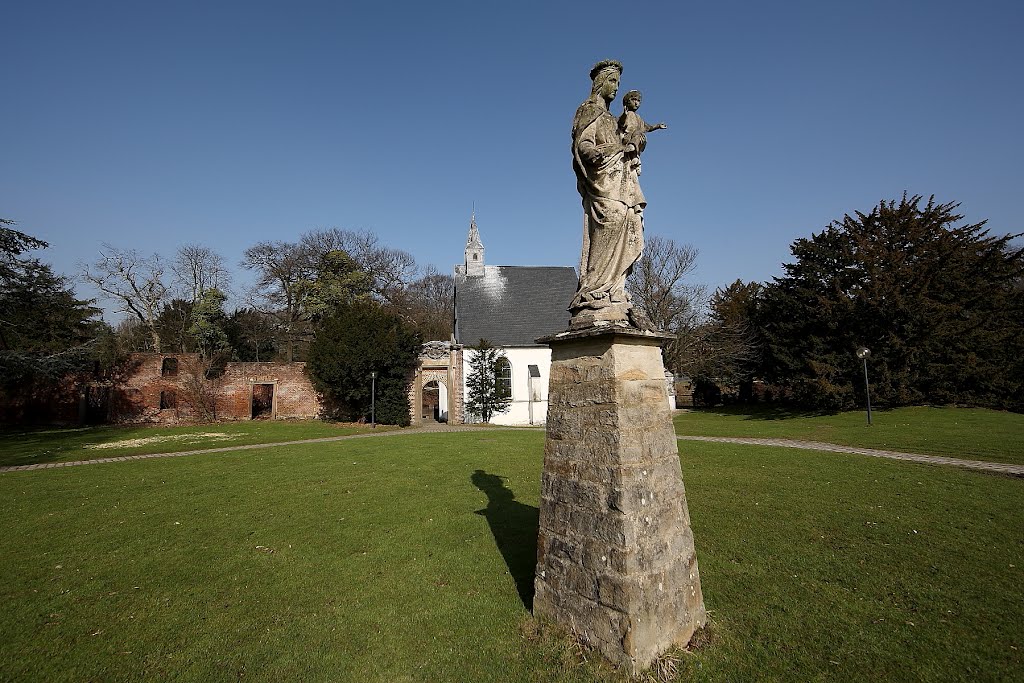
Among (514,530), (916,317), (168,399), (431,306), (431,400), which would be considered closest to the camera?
(514,530)

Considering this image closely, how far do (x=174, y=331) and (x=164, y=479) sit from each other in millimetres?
25907

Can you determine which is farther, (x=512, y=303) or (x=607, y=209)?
(x=512, y=303)

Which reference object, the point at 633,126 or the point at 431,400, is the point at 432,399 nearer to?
the point at 431,400

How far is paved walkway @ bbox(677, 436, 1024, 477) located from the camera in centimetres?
929

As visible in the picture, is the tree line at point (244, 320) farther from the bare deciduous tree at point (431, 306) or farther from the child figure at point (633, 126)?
the child figure at point (633, 126)

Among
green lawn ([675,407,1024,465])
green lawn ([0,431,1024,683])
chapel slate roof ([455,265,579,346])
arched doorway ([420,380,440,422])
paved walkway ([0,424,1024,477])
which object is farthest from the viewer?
arched doorway ([420,380,440,422])

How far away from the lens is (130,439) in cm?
1684

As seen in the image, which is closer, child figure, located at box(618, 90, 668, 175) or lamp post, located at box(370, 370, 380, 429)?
child figure, located at box(618, 90, 668, 175)

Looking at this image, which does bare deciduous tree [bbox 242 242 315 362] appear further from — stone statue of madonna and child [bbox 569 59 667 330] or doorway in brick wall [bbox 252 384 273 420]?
stone statue of madonna and child [bbox 569 59 667 330]

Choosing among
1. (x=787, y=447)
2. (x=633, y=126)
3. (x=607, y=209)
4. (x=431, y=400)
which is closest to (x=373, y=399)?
(x=431, y=400)

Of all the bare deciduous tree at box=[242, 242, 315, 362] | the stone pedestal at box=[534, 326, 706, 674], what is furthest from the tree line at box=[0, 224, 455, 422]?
the stone pedestal at box=[534, 326, 706, 674]

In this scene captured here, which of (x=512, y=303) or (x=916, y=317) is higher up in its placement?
(x=512, y=303)

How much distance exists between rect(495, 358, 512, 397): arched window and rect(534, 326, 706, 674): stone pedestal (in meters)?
19.3

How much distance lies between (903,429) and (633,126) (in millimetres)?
17604
